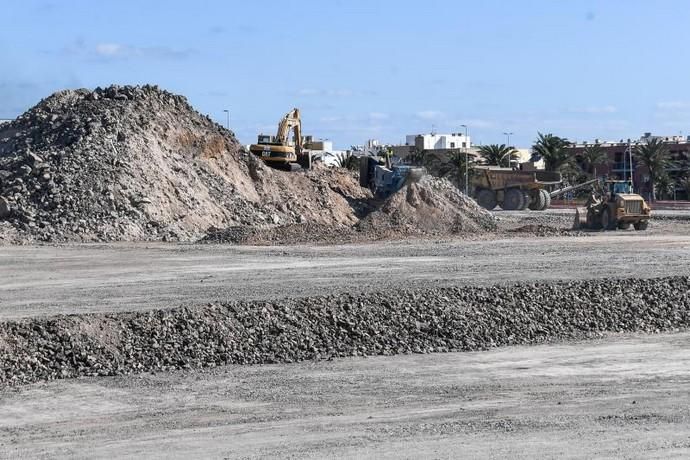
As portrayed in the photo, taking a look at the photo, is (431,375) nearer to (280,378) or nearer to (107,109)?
(280,378)

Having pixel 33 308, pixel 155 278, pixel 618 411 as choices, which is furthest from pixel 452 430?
pixel 155 278

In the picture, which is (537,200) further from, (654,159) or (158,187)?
(654,159)

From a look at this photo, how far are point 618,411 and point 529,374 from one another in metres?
→ 2.73

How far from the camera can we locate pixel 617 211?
4600 cm

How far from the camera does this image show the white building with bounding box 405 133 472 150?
12636cm

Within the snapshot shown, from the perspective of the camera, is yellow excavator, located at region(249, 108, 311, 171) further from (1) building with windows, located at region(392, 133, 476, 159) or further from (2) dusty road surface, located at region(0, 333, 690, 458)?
(1) building with windows, located at region(392, 133, 476, 159)

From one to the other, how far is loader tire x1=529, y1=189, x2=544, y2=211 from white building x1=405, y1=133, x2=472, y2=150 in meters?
58.4

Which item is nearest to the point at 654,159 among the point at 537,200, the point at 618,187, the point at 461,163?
the point at 461,163

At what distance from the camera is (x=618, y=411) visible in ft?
45.9

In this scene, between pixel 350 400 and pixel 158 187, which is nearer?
pixel 350 400

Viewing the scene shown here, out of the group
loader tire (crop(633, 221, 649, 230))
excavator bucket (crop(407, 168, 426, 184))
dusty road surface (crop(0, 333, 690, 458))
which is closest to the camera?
dusty road surface (crop(0, 333, 690, 458))

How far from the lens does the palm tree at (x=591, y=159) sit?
10238cm

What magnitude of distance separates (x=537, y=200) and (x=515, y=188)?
1307 millimetres

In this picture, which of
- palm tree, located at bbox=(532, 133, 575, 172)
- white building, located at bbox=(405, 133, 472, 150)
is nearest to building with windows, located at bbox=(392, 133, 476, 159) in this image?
white building, located at bbox=(405, 133, 472, 150)
